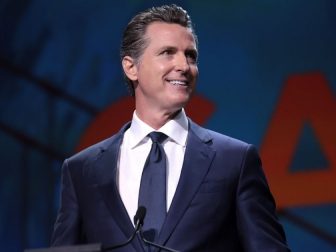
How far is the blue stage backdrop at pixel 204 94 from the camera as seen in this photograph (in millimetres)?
3455

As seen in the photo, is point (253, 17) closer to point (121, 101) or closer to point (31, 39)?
point (121, 101)

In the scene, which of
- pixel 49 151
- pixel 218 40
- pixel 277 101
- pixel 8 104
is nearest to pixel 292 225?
pixel 277 101

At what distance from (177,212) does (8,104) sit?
205 cm

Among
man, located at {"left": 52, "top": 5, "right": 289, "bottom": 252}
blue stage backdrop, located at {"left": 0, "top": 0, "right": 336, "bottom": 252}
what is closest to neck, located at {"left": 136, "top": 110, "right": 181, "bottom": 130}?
man, located at {"left": 52, "top": 5, "right": 289, "bottom": 252}

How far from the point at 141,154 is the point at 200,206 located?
25 centimetres

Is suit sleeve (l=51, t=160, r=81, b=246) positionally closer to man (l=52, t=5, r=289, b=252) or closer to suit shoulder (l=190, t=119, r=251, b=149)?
man (l=52, t=5, r=289, b=252)

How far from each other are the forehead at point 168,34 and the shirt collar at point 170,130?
0.66ft

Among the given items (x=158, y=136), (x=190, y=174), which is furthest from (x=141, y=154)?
(x=190, y=174)

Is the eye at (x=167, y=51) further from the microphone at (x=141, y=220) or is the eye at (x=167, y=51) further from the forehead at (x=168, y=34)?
the microphone at (x=141, y=220)

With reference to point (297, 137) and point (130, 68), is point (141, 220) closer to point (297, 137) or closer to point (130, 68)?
point (130, 68)

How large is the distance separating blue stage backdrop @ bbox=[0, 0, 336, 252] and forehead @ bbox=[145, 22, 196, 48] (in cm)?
138

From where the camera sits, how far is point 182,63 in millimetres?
2125

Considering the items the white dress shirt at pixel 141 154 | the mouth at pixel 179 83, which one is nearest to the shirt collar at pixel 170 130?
the white dress shirt at pixel 141 154

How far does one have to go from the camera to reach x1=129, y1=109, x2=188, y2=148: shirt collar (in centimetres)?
214
